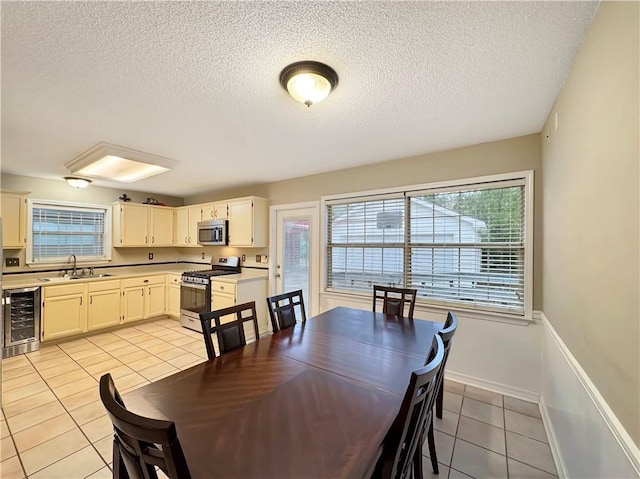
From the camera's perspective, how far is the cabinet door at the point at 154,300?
495 cm

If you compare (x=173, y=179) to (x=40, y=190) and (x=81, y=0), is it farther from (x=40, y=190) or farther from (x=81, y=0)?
(x=81, y=0)

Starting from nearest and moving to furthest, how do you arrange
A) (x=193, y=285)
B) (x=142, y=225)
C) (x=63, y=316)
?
(x=63, y=316) → (x=193, y=285) → (x=142, y=225)

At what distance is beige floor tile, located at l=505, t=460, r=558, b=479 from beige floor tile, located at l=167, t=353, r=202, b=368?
10.2 ft

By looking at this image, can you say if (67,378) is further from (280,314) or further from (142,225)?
(142,225)

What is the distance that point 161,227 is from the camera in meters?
5.45

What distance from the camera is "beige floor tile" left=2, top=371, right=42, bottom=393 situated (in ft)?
9.25

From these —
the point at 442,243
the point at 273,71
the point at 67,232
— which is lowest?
the point at 442,243

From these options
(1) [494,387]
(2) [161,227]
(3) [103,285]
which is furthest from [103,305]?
A: (1) [494,387]

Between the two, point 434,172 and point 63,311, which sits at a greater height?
point 434,172

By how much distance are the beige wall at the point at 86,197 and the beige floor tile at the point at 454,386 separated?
554cm

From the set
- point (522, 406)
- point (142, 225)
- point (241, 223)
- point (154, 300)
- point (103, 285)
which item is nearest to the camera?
point (522, 406)

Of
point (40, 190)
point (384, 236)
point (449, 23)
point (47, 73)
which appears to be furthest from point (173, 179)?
point (449, 23)

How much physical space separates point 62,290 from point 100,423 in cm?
265

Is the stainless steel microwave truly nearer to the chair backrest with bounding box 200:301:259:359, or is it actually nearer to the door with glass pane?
the door with glass pane
